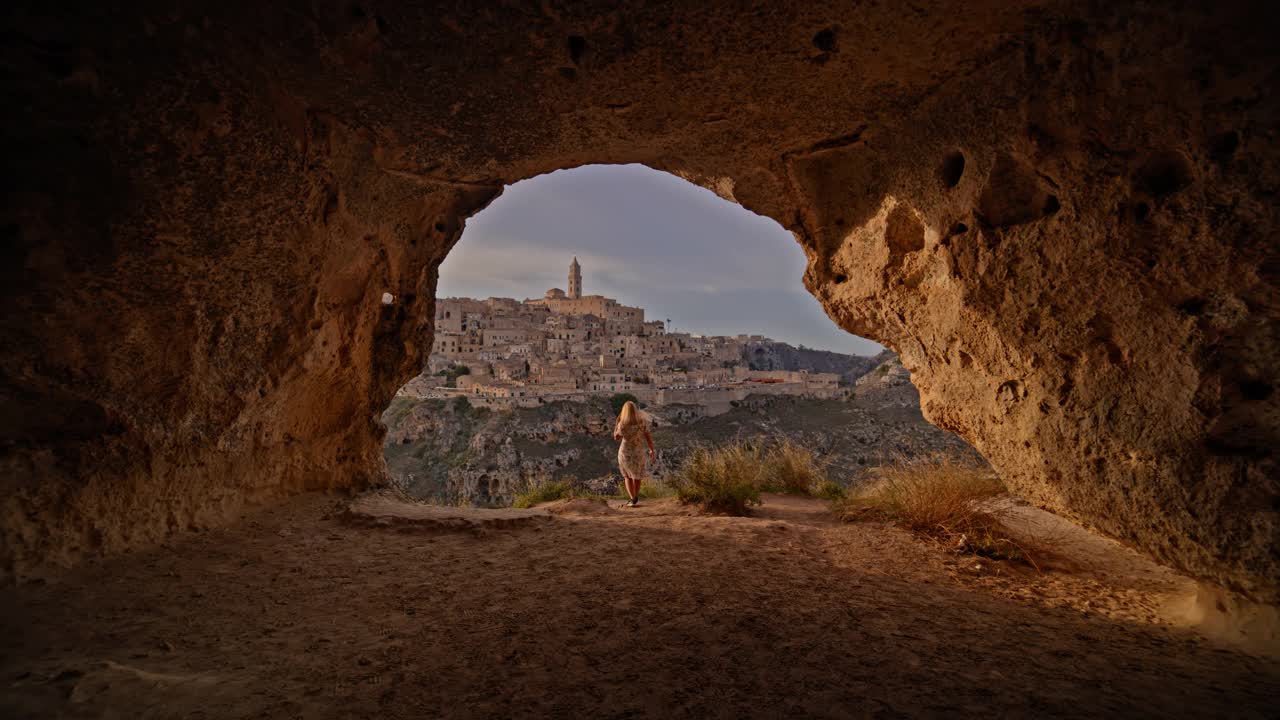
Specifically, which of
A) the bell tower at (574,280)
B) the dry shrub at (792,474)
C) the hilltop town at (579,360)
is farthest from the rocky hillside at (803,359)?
the dry shrub at (792,474)

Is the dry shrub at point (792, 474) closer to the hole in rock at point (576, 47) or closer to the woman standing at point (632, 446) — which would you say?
the woman standing at point (632, 446)

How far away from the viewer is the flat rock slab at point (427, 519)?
14.0 ft

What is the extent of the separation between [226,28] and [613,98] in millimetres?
2284

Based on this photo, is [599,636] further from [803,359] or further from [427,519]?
[803,359]

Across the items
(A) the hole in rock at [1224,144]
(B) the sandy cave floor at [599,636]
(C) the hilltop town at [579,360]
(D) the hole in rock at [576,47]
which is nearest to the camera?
(B) the sandy cave floor at [599,636]

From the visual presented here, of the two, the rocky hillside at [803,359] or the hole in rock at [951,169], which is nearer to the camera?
the hole in rock at [951,169]

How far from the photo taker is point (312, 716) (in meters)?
1.68

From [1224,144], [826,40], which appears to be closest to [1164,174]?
[1224,144]

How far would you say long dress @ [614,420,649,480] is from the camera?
692 centimetres

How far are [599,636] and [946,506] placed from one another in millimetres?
3574

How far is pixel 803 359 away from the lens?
90.9 m

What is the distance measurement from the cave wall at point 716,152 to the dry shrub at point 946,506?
0.72 m

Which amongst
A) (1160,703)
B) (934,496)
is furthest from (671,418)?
(1160,703)

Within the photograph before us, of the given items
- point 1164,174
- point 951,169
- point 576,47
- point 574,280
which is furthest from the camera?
point 574,280
